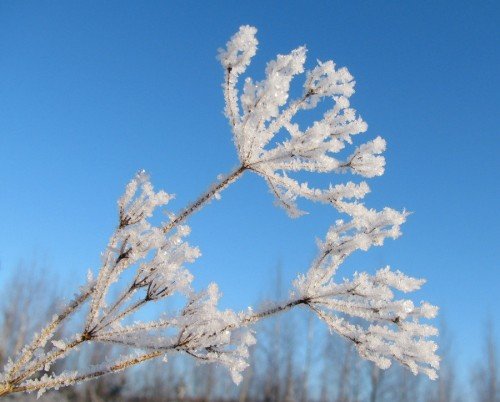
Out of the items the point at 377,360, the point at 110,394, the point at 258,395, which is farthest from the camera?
the point at 258,395

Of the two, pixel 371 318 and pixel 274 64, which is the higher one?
pixel 274 64

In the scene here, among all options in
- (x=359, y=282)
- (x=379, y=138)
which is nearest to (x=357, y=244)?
(x=359, y=282)

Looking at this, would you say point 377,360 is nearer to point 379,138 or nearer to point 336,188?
point 336,188

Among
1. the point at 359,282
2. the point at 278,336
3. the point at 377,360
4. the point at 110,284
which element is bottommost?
the point at 377,360

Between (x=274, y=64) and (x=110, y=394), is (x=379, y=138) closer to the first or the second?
(x=274, y=64)

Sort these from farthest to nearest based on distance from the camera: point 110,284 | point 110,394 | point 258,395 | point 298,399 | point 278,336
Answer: point 258,395 < point 110,394 < point 298,399 < point 278,336 < point 110,284

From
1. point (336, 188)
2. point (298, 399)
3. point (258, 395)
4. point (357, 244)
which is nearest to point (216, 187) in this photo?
point (336, 188)

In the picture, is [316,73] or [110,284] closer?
[110,284]
